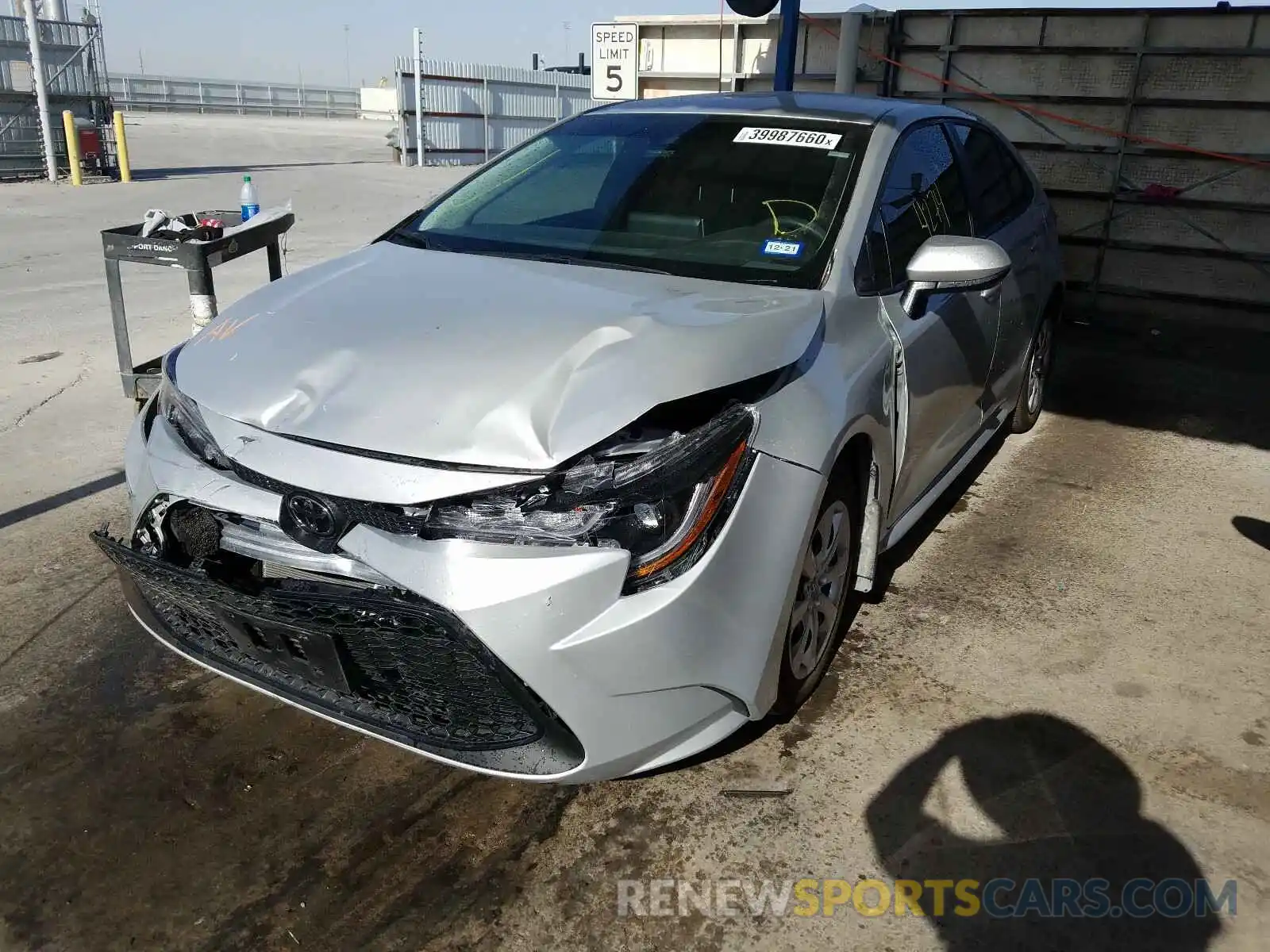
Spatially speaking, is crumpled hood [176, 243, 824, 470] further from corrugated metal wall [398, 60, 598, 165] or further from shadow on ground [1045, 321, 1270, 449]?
corrugated metal wall [398, 60, 598, 165]

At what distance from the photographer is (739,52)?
9414 millimetres

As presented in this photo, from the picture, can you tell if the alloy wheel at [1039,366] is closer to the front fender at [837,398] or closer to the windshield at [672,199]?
the windshield at [672,199]

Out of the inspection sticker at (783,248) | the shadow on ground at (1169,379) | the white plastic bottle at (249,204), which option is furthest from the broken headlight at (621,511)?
the shadow on ground at (1169,379)

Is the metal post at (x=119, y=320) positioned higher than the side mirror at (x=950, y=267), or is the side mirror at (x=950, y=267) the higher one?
the side mirror at (x=950, y=267)

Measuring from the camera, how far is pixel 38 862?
7.70ft

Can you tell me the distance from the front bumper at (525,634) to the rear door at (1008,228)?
2.18 m

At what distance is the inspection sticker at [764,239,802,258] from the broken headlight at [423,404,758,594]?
1036mm

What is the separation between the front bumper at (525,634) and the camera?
2084 millimetres

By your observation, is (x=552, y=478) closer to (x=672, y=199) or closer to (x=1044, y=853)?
(x=1044, y=853)

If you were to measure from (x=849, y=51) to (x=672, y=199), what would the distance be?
5882 millimetres

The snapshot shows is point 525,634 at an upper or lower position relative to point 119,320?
upper

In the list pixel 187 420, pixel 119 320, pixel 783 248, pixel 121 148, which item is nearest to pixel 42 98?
pixel 121 148

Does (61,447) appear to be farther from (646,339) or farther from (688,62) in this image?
(688,62)

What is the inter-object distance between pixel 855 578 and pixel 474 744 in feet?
4.40
